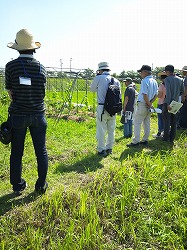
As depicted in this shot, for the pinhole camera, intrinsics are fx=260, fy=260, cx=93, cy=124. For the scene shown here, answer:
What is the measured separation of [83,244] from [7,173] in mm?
2051

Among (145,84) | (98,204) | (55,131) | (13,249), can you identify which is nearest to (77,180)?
(98,204)

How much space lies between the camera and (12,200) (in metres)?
3.27

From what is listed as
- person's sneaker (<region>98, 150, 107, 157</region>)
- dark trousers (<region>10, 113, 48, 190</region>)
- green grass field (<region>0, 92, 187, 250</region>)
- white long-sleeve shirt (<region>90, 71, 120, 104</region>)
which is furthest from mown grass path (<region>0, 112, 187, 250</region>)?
white long-sleeve shirt (<region>90, 71, 120, 104</region>)

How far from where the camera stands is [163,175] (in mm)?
3895

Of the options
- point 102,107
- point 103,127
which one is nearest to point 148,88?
point 102,107

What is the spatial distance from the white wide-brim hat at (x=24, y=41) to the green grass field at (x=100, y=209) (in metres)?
1.75

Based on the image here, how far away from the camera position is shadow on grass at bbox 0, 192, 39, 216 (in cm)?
308

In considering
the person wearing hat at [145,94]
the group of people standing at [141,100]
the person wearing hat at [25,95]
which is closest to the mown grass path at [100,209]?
the person wearing hat at [25,95]

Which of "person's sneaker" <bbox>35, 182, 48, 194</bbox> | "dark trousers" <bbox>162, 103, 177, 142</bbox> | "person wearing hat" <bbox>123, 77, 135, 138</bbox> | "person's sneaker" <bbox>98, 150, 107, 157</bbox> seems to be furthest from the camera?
"person wearing hat" <bbox>123, 77, 135, 138</bbox>

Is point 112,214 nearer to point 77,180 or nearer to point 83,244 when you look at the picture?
point 83,244

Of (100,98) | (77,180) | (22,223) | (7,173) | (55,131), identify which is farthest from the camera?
(55,131)

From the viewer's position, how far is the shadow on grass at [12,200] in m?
3.08

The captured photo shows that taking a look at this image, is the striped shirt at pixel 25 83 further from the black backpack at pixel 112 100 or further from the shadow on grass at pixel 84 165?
the black backpack at pixel 112 100

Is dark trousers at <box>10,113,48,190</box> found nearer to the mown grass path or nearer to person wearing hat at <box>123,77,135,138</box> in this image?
the mown grass path
